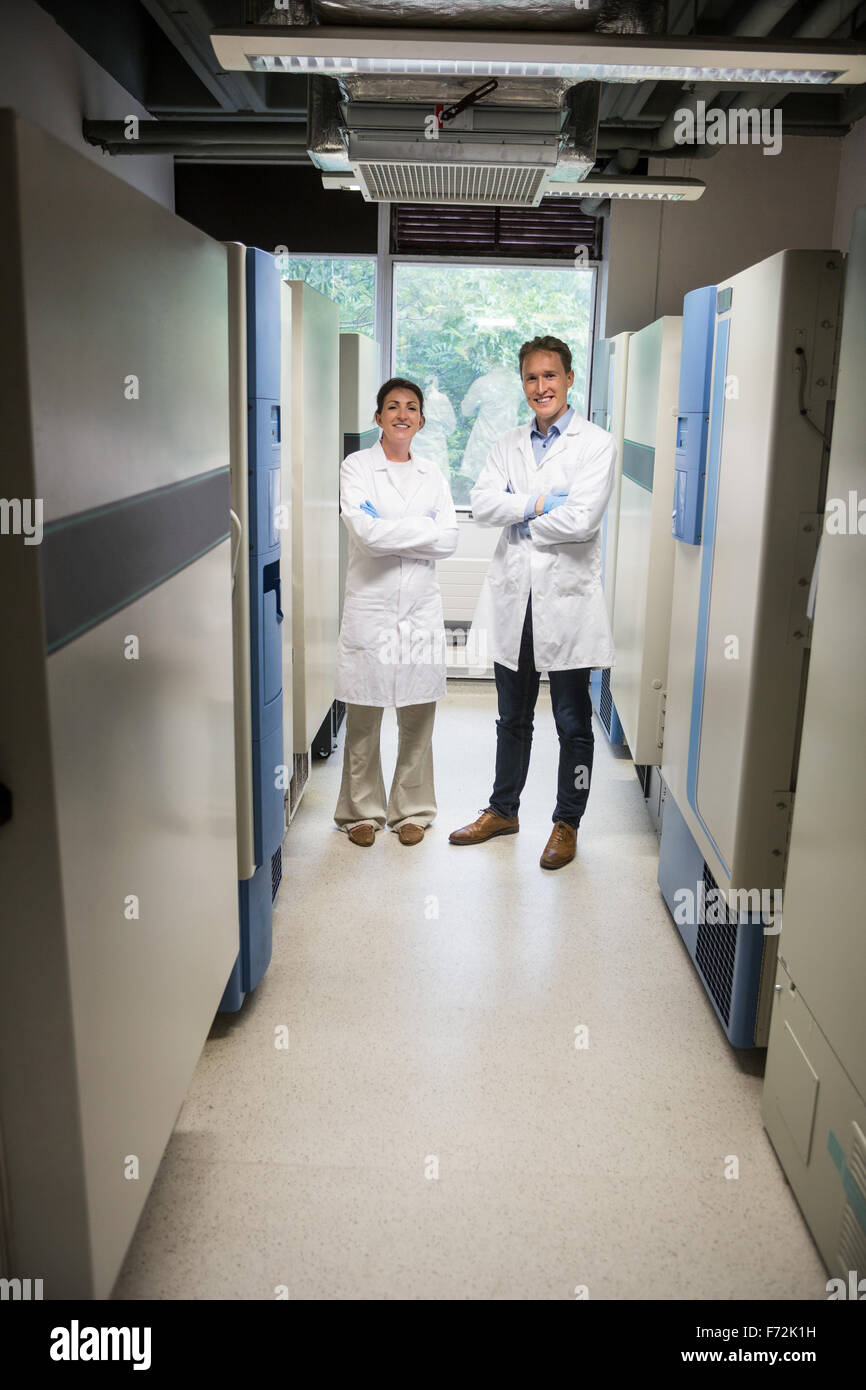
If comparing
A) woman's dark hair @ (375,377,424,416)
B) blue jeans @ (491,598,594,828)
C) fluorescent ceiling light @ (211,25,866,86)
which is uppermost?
fluorescent ceiling light @ (211,25,866,86)

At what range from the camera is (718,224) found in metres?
5.66

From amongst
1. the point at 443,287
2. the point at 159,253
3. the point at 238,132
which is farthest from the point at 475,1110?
the point at 443,287

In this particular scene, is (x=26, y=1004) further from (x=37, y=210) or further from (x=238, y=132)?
(x=238, y=132)

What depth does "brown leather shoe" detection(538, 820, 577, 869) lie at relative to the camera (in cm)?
365

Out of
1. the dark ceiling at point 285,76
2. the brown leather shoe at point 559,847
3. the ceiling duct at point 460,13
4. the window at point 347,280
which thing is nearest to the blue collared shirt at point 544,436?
the brown leather shoe at point 559,847

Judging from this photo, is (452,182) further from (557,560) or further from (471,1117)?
(471,1117)

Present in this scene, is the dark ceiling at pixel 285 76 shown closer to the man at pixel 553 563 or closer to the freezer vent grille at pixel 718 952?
the man at pixel 553 563

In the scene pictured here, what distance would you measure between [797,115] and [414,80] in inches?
91.1

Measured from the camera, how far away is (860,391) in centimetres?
185

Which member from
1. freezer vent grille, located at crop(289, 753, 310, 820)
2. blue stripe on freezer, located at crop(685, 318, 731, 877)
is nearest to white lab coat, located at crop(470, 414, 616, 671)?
blue stripe on freezer, located at crop(685, 318, 731, 877)

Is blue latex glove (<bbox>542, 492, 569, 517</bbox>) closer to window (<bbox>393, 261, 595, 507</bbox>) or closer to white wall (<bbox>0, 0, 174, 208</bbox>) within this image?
white wall (<bbox>0, 0, 174, 208</bbox>)

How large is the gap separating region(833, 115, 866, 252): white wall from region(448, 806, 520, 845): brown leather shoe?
3262 mm

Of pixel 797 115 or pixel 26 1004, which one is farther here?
pixel 797 115
